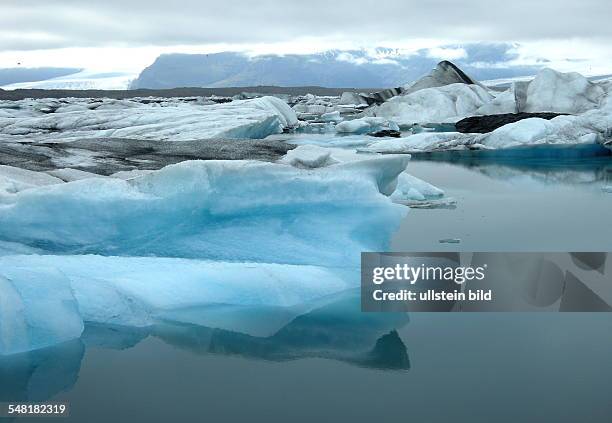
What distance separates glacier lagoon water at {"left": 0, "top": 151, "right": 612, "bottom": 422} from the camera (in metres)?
3.08

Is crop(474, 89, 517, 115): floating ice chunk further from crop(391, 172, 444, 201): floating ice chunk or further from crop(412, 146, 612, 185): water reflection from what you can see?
crop(391, 172, 444, 201): floating ice chunk

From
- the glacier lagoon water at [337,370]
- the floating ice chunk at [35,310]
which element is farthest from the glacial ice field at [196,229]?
the glacier lagoon water at [337,370]

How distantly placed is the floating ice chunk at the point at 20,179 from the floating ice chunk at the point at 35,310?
1.22 m

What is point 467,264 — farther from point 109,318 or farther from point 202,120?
point 202,120

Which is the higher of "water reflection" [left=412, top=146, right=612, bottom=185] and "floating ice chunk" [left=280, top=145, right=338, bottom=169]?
"floating ice chunk" [left=280, top=145, right=338, bottom=169]

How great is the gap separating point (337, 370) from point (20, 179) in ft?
9.64

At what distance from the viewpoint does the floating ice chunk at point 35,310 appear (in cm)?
352

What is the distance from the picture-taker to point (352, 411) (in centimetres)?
307

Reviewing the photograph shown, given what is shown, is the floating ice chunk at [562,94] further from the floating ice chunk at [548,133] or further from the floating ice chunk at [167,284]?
the floating ice chunk at [167,284]

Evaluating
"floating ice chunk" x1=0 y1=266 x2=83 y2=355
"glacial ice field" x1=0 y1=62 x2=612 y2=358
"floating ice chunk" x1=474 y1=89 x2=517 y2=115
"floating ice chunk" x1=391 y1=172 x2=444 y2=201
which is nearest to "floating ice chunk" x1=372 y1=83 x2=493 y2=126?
"floating ice chunk" x1=474 y1=89 x2=517 y2=115

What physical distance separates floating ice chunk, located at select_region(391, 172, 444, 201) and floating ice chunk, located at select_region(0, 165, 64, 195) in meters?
3.60

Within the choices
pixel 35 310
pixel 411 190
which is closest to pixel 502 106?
pixel 411 190

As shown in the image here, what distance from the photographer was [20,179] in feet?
17.1

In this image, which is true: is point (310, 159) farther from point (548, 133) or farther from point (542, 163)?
point (548, 133)
